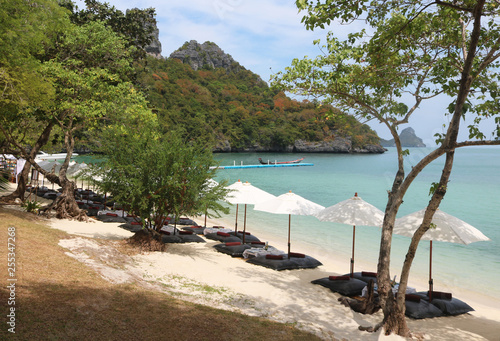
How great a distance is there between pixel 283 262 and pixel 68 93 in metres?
11.7

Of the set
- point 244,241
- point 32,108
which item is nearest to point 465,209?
point 244,241

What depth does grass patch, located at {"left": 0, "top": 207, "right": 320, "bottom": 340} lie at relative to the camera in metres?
5.09

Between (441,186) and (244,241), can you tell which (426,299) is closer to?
(441,186)

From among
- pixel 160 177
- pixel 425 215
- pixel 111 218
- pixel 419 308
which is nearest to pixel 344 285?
pixel 419 308

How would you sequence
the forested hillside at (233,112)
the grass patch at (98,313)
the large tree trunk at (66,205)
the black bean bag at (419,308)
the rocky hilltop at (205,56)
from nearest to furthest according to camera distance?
the grass patch at (98,313) → the black bean bag at (419,308) → the large tree trunk at (66,205) → the forested hillside at (233,112) → the rocky hilltop at (205,56)

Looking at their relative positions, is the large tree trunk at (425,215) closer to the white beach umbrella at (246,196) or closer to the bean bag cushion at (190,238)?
the white beach umbrella at (246,196)

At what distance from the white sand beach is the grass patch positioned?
902 millimetres

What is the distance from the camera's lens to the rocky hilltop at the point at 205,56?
167 m

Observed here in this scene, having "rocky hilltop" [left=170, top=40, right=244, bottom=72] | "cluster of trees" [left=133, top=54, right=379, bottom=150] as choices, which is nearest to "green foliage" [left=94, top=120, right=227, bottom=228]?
"cluster of trees" [left=133, top=54, right=379, bottom=150]

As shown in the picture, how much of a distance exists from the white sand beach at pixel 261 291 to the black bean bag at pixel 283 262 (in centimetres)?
18

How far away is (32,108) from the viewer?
16.1 meters

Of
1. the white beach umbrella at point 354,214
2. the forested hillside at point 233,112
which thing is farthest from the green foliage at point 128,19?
the forested hillside at point 233,112

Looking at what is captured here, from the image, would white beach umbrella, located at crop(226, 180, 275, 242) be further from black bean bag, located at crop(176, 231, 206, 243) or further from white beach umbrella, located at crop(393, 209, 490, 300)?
white beach umbrella, located at crop(393, 209, 490, 300)

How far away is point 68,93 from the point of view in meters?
17.0
